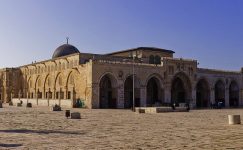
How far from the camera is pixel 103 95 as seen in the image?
167 feet

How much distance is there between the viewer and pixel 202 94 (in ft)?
199

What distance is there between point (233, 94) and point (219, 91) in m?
4.13

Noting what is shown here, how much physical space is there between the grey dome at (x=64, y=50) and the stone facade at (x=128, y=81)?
2.83m

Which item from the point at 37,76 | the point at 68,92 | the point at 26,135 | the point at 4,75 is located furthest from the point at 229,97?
the point at 26,135

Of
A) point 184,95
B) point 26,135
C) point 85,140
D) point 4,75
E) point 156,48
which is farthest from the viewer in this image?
point 4,75

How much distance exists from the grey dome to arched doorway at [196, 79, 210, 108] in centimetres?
2310

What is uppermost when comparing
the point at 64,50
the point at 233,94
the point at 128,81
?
the point at 64,50

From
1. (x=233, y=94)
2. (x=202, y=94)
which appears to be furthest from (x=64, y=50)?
(x=233, y=94)

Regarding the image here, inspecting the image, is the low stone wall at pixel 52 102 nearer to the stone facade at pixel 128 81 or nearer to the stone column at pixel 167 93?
the stone facade at pixel 128 81

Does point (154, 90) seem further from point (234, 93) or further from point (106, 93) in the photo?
point (234, 93)

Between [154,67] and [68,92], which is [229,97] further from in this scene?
[68,92]

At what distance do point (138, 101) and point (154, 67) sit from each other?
558 centimetres

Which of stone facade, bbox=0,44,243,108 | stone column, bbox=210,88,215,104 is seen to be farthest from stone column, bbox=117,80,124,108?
stone column, bbox=210,88,215,104

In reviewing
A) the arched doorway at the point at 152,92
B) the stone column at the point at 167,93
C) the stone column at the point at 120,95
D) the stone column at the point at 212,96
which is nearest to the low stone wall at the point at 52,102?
the stone column at the point at 120,95
